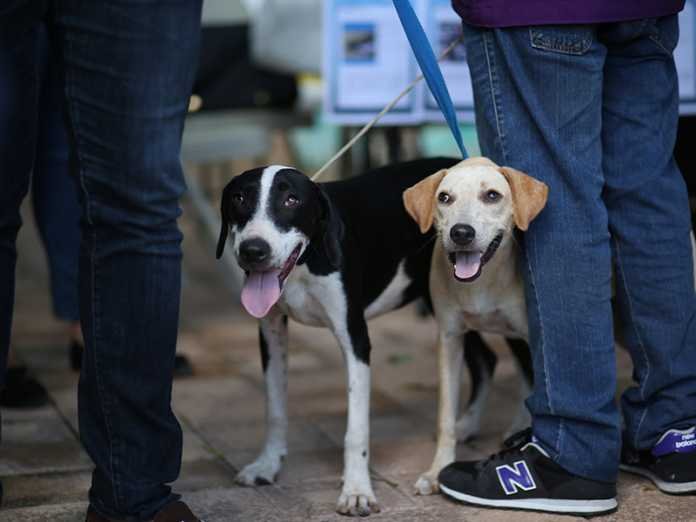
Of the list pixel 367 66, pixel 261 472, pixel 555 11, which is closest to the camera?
pixel 555 11

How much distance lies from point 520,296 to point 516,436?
394 mm

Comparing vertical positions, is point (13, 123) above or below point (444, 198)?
above

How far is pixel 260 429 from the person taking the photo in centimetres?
404

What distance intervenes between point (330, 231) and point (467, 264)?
0.37 m

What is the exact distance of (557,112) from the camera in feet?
10.1

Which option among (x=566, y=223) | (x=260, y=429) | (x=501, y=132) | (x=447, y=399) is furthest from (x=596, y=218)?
(x=260, y=429)

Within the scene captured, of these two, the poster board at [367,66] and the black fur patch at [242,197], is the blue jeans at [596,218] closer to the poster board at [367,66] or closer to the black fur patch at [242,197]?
the black fur patch at [242,197]

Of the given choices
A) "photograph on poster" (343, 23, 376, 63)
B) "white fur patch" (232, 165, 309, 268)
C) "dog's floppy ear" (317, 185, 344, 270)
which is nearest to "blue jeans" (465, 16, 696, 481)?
"dog's floppy ear" (317, 185, 344, 270)

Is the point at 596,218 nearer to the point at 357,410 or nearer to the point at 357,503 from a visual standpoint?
the point at 357,410

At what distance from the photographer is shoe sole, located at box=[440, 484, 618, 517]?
10.4 feet

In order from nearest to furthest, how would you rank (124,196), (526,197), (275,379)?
(124,196), (526,197), (275,379)

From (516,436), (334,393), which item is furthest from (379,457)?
(334,393)

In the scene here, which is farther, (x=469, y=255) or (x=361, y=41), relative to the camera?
(x=361, y=41)

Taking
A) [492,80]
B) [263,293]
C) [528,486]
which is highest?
[492,80]
